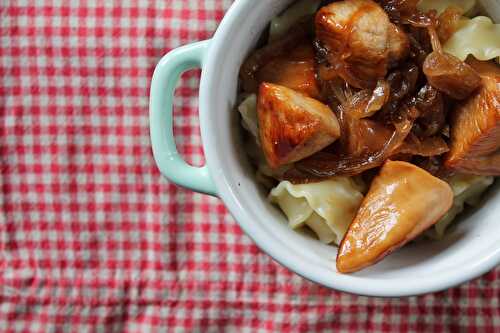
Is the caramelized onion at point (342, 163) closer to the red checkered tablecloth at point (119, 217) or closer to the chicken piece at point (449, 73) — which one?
the chicken piece at point (449, 73)

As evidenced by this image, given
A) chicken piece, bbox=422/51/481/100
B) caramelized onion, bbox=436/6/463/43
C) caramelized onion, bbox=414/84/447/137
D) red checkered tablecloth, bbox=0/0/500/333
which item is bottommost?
red checkered tablecloth, bbox=0/0/500/333

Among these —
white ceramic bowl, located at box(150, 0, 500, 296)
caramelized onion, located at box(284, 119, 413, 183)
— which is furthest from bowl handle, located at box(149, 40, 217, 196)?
caramelized onion, located at box(284, 119, 413, 183)

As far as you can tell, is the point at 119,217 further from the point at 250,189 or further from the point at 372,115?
the point at 372,115

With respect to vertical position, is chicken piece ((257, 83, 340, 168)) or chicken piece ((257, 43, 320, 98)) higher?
chicken piece ((257, 43, 320, 98))

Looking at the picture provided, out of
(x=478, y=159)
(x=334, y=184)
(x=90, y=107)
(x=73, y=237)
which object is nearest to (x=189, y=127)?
(x=90, y=107)

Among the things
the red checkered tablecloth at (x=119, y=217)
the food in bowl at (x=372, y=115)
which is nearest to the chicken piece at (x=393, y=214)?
the food in bowl at (x=372, y=115)

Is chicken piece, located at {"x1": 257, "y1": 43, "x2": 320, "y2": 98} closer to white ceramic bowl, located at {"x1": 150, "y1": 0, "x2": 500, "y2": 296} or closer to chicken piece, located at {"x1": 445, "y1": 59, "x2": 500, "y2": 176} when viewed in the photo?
white ceramic bowl, located at {"x1": 150, "y1": 0, "x2": 500, "y2": 296}

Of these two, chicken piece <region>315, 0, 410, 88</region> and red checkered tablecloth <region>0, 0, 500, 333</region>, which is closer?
chicken piece <region>315, 0, 410, 88</region>
